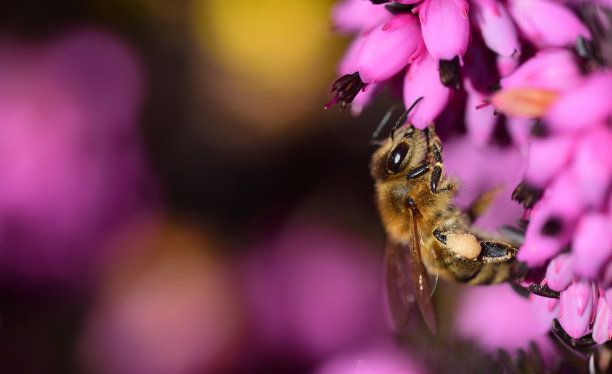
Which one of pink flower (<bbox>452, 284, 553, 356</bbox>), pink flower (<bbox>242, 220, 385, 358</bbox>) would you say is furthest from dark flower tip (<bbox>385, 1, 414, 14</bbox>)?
pink flower (<bbox>242, 220, 385, 358</bbox>)

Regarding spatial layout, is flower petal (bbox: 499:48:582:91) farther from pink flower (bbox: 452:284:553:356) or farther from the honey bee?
pink flower (bbox: 452:284:553:356)

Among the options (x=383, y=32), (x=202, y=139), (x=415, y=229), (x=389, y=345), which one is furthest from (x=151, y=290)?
(x=383, y=32)

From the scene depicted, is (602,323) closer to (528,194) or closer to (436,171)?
(528,194)

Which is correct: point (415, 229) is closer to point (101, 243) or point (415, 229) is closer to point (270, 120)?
point (101, 243)

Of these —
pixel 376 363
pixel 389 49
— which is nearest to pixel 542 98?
pixel 389 49

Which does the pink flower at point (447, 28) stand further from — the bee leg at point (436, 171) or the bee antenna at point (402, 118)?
the bee leg at point (436, 171)

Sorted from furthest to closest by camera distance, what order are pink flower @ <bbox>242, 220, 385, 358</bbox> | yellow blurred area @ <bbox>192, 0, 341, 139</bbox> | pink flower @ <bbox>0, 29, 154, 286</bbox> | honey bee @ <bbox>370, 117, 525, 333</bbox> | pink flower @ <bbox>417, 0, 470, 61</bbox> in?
yellow blurred area @ <bbox>192, 0, 341, 139</bbox>, pink flower @ <bbox>242, 220, 385, 358</bbox>, pink flower @ <bbox>0, 29, 154, 286</bbox>, honey bee @ <bbox>370, 117, 525, 333</bbox>, pink flower @ <bbox>417, 0, 470, 61</bbox>

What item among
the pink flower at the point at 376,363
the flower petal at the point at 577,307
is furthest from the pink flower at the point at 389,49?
the pink flower at the point at 376,363
